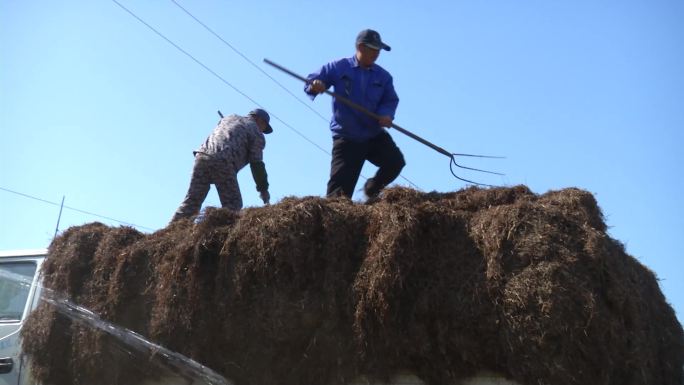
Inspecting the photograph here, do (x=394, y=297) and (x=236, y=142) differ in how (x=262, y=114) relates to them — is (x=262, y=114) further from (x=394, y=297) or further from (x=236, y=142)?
(x=394, y=297)

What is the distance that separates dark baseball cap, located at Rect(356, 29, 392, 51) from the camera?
22.4 feet

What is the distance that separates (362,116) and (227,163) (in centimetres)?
134

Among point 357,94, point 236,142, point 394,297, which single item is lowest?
point 394,297

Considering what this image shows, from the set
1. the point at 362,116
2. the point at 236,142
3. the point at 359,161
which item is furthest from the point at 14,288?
the point at 362,116

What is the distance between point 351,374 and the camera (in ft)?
14.1

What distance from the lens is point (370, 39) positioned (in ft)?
22.4

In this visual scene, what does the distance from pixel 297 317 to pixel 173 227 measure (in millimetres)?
1388

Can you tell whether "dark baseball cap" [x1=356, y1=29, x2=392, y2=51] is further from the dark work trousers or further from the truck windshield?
the truck windshield

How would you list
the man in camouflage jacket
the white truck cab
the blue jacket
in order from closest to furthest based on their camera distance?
the white truck cab, the blue jacket, the man in camouflage jacket

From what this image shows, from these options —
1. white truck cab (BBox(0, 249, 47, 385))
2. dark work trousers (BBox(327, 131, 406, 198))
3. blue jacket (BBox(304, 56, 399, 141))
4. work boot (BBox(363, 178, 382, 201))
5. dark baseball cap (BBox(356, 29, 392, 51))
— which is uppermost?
dark baseball cap (BBox(356, 29, 392, 51))

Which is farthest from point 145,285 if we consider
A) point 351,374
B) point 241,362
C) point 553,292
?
point 553,292

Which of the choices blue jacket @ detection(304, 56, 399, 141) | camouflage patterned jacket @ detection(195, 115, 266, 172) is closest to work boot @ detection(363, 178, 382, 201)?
blue jacket @ detection(304, 56, 399, 141)

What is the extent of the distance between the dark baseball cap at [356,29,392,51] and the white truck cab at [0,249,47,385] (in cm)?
322

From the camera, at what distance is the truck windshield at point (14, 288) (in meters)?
5.98
